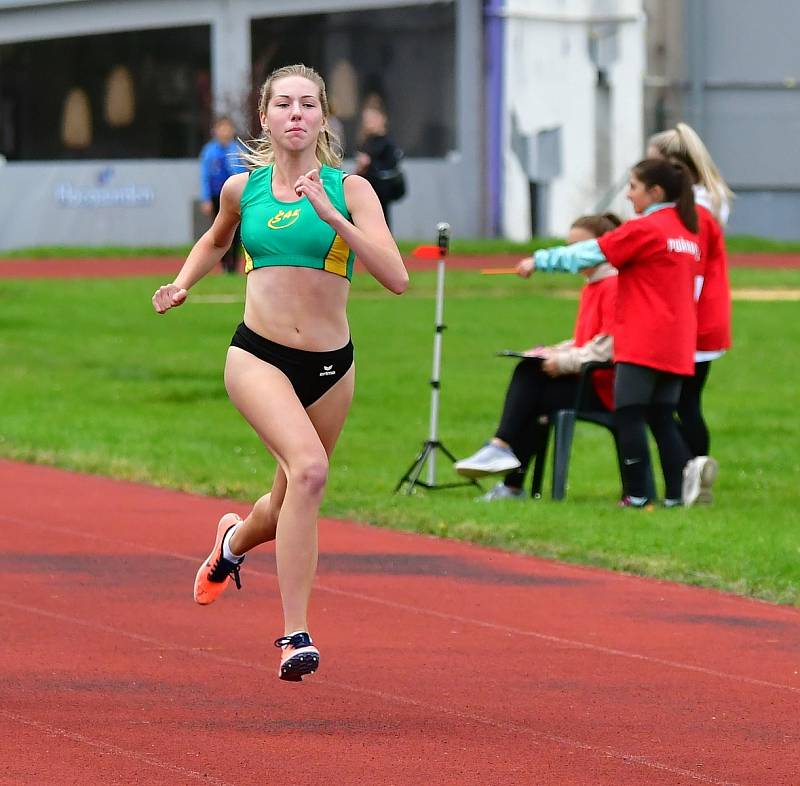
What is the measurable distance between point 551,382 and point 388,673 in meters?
4.16

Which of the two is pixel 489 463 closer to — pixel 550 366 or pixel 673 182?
pixel 550 366

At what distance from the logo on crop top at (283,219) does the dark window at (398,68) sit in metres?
28.8

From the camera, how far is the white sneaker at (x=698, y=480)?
34.7 ft

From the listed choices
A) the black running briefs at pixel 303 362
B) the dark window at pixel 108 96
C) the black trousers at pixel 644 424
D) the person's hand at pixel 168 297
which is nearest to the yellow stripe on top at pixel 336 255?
the black running briefs at pixel 303 362

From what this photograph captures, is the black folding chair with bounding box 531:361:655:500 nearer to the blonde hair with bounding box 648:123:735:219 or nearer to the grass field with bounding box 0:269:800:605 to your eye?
the grass field with bounding box 0:269:800:605

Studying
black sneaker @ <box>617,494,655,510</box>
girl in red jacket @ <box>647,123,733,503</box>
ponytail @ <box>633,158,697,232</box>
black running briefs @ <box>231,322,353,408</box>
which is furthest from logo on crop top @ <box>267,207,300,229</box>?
black sneaker @ <box>617,494,655,510</box>

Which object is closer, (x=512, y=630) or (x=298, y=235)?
(x=298, y=235)

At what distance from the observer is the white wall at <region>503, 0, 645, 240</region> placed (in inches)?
1363

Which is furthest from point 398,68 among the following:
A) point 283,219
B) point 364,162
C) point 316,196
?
point 316,196

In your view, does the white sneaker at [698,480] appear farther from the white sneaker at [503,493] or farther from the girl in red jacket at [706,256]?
the white sneaker at [503,493]

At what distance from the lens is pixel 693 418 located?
1123 cm

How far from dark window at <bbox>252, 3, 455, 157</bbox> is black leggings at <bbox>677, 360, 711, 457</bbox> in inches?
953

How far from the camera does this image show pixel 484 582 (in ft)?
28.3

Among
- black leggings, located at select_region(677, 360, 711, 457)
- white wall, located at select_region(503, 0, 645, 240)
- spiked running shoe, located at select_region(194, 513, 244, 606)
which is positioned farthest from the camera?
white wall, located at select_region(503, 0, 645, 240)
